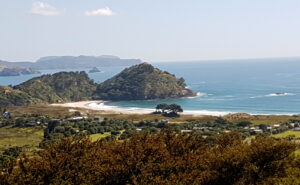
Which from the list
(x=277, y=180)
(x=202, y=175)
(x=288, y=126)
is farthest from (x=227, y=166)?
(x=288, y=126)

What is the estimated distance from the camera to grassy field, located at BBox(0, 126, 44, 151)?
9272 cm

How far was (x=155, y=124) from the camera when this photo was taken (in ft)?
380

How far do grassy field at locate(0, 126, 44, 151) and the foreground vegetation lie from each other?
54.1 metres

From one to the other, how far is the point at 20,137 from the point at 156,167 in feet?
262

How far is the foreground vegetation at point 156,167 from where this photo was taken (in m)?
31.9

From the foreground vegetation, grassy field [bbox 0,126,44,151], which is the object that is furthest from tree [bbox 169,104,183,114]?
the foreground vegetation

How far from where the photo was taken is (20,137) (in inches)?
4092

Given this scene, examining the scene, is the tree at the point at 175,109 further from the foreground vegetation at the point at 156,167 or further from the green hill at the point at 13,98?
the foreground vegetation at the point at 156,167

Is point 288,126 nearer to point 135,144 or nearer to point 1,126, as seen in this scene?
point 135,144

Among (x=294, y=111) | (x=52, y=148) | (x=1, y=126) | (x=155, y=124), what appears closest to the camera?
(x=52, y=148)

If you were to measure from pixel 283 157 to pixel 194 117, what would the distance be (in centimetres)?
10120

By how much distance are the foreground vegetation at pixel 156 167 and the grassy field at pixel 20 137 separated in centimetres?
5412

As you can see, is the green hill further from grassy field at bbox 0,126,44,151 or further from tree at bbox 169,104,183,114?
tree at bbox 169,104,183,114

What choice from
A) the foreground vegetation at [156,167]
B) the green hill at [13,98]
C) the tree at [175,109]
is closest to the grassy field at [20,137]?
the tree at [175,109]
